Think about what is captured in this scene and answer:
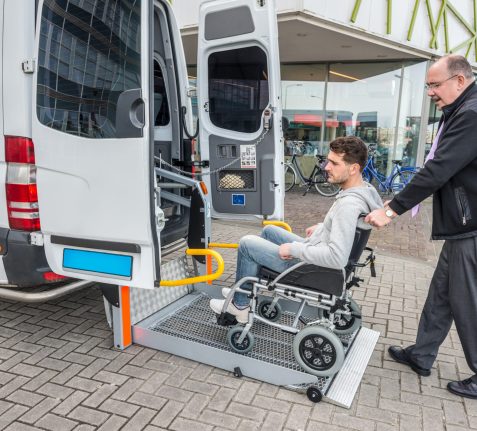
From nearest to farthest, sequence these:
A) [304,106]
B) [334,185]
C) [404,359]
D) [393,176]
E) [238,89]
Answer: [404,359] → [238,89] → [393,176] → [334,185] → [304,106]

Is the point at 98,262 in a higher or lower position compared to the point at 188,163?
lower

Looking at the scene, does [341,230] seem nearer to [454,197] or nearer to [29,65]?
[454,197]

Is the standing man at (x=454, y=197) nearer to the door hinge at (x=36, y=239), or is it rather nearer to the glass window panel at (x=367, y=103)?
the door hinge at (x=36, y=239)

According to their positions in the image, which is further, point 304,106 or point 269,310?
point 304,106

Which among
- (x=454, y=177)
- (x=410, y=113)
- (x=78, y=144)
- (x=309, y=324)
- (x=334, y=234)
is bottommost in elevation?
(x=309, y=324)

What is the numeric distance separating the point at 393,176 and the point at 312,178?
6.22 ft

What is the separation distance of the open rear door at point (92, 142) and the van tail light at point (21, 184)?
47 millimetres

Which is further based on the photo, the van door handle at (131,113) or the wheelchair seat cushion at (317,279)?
the wheelchair seat cushion at (317,279)

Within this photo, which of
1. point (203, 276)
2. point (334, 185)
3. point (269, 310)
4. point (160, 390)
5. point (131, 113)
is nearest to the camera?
point (131, 113)

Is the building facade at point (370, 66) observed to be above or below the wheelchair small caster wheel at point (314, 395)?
above

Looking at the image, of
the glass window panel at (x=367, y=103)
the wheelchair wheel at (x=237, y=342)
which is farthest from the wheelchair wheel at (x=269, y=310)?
the glass window panel at (x=367, y=103)

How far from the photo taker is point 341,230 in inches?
96.7

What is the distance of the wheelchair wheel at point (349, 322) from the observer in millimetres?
3135

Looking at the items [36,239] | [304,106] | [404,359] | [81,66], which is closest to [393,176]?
[304,106]
